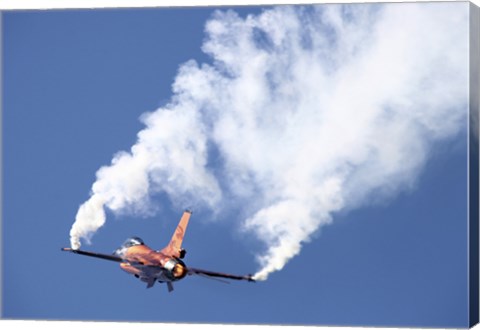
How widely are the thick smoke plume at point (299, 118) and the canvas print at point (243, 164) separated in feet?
0.14

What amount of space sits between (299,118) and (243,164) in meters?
1.79

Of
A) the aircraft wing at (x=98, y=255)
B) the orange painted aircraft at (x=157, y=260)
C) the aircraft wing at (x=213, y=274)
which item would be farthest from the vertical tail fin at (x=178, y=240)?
the aircraft wing at (x=98, y=255)

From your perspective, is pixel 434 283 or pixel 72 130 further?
pixel 72 130

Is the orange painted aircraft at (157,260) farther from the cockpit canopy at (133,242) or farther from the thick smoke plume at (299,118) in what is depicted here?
the thick smoke plume at (299,118)

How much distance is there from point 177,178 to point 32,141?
4.01m

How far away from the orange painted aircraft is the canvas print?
5cm

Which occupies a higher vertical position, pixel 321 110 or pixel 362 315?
pixel 321 110

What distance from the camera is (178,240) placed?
41.0 metres

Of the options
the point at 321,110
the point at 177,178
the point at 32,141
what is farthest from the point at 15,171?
the point at 321,110

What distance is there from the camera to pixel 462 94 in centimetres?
3862

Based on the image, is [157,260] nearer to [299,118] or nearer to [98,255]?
[98,255]

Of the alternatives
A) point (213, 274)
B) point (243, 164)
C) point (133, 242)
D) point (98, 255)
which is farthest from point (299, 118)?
point (98, 255)

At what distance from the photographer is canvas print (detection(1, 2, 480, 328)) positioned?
3919 centimetres

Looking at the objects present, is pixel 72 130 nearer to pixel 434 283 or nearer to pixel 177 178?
pixel 177 178
